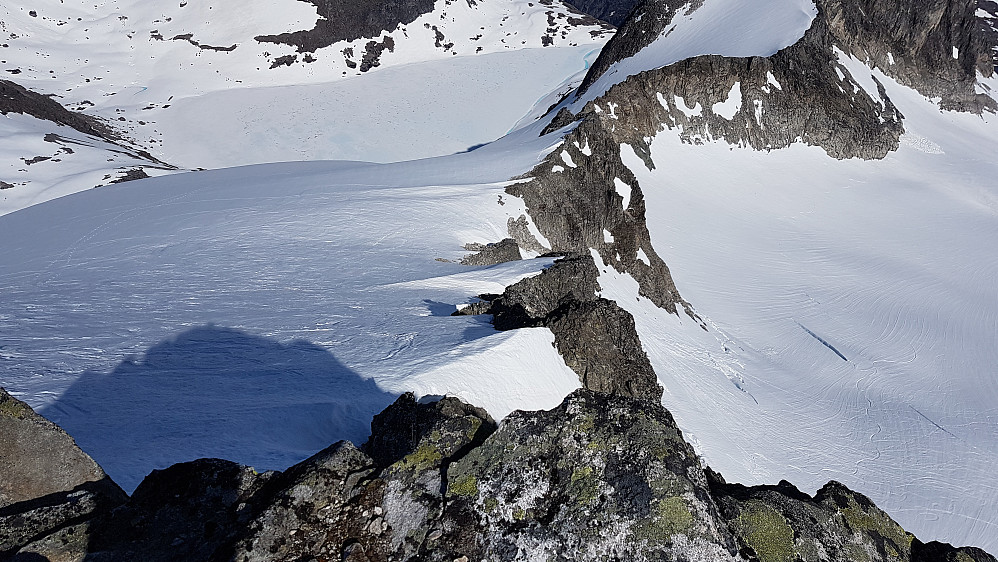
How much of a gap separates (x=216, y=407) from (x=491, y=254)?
442 inches

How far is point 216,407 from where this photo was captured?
7.38 m

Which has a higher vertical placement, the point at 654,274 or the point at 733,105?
the point at 733,105

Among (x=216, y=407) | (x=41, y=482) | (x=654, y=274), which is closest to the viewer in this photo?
(x=41, y=482)

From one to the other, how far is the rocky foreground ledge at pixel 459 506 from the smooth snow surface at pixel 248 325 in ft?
7.55

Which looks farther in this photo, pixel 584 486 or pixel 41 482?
pixel 41 482

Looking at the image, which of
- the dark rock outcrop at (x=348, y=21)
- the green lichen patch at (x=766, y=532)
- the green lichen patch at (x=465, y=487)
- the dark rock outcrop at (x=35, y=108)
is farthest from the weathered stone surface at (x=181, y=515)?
the dark rock outcrop at (x=348, y=21)

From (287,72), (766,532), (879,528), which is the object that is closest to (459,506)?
(766,532)

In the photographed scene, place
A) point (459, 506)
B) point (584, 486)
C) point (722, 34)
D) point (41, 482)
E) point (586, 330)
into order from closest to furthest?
point (459, 506), point (584, 486), point (41, 482), point (586, 330), point (722, 34)

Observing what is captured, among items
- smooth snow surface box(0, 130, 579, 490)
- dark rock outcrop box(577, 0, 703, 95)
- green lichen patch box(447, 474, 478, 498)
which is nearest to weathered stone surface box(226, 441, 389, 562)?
green lichen patch box(447, 474, 478, 498)

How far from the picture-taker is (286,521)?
3.22 meters

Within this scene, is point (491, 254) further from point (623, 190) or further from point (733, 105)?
point (733, 105)

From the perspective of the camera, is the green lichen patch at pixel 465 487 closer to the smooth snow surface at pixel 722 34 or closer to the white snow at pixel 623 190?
the white snow at pixel 623 190

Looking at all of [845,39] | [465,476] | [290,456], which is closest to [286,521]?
[465,476]

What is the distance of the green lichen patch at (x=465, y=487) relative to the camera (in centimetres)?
348
